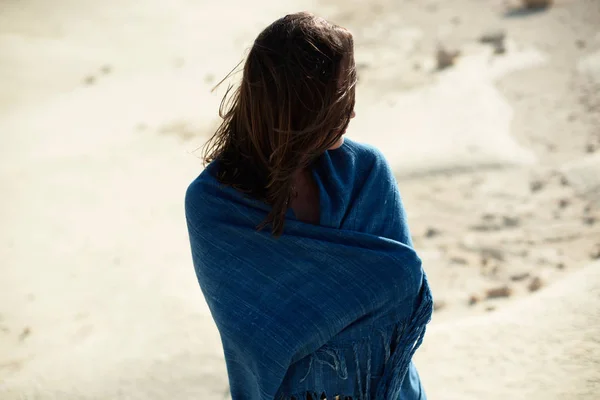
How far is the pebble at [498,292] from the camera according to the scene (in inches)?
172

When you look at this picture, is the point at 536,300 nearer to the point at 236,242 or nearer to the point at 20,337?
the point at 236,242

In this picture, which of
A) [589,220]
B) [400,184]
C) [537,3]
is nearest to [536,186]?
[589,220]

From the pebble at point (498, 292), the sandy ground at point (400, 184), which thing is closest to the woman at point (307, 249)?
the sandy ground at point (400, 184)

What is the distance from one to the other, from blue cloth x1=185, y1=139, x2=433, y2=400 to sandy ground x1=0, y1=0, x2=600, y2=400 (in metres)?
1.39

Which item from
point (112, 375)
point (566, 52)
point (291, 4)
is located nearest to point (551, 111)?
point (566, 52)

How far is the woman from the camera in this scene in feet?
5.39

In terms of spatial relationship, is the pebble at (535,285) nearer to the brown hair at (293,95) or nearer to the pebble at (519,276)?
the pebble at (519,276)

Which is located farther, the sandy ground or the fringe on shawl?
the sandy ground

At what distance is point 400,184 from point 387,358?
4.41 metres

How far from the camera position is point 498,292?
439cm

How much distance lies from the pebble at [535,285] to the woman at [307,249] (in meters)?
2.75

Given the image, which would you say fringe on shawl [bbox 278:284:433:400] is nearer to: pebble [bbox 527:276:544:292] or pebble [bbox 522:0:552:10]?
pebble [bbox 527:276:544:292]

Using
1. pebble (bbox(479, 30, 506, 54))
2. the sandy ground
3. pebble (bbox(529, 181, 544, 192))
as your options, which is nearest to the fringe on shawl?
the sandy ground

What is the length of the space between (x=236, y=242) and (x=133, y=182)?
5.23 metres
